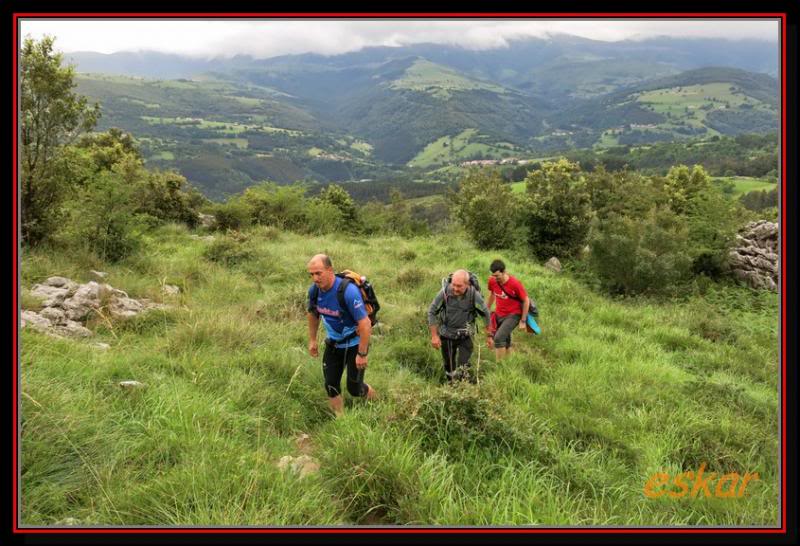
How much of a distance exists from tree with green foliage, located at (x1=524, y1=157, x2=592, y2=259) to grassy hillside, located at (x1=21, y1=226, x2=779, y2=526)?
11.8m

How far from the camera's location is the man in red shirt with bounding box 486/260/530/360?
288 inches

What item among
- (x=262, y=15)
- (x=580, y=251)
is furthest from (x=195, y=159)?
(x=262, y=15)

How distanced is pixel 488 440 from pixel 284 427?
6.97 feet

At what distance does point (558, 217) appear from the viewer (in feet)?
66.5

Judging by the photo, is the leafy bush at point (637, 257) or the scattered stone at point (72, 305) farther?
the leafy bush at point (637, 257)

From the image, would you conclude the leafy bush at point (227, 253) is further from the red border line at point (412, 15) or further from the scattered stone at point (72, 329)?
the red border line at point (412, 15)

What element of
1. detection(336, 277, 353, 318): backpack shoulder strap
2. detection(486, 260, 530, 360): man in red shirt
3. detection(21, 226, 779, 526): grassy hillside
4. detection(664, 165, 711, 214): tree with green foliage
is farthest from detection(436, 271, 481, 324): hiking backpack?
detection(664, 165, 711, 214): tree with green foliage

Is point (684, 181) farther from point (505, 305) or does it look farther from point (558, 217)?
point (505, 305)

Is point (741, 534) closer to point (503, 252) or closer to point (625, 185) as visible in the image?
point (503, 252)

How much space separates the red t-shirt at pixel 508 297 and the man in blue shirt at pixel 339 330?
318 cm

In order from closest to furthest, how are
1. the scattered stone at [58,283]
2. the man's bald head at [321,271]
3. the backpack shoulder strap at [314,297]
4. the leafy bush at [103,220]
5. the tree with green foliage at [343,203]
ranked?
the man's bald head at [321,271] < the backpack shoulder strap at [314,297] < the scattered stone at [58,283] < the leafy bush at [103,220] < the tree with green foliage at [343,203]

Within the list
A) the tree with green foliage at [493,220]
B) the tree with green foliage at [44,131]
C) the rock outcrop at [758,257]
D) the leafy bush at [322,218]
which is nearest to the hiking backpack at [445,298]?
the tree with green foliage at [44,131]

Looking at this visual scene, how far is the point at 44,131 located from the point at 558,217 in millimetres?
18617

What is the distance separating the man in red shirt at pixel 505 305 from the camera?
24.0 ft
